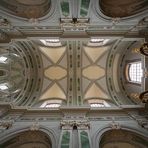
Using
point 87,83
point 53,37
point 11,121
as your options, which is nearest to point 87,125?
point 11,121

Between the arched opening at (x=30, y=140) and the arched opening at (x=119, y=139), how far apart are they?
8.99 ft

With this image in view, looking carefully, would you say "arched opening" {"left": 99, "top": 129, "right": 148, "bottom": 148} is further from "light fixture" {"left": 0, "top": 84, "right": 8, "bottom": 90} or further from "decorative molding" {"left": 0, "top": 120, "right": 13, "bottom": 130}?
"light fixture" {"left": 0, "top": 84, "right": 8, "bottom": 90}

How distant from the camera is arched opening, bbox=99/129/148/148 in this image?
15695mm

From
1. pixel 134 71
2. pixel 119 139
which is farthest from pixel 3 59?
pixel 119 139

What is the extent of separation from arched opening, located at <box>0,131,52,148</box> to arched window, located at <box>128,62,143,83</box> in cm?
698

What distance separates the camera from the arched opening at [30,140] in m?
15.7

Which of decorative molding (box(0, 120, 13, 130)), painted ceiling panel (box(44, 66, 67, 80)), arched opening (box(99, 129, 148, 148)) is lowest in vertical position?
arched opening (box(99, 129, 148, 148))

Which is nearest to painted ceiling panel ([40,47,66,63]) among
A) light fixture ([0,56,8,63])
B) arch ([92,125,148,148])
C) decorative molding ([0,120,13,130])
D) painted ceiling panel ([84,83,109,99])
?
light fixture ([0,56,8,63])

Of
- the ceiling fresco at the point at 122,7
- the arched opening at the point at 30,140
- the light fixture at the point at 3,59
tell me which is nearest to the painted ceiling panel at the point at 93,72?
the light fixture at the point at 3,59

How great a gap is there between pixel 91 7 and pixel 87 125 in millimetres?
5842

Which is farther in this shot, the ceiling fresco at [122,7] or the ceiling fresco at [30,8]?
the ceiling fresco at [30,8]

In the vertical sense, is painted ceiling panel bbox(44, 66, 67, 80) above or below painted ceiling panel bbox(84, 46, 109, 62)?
below

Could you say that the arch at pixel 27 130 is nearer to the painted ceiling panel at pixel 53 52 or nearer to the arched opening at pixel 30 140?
the arched opening at pixel 30 140

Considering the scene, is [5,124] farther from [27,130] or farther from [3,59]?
[3,59]
